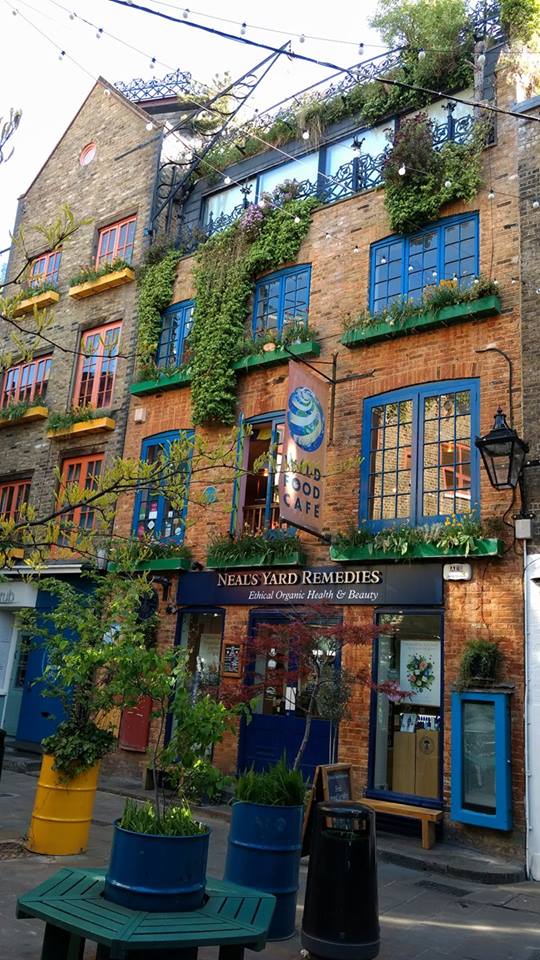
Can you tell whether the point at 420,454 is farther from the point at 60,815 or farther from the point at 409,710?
the point at 60,815

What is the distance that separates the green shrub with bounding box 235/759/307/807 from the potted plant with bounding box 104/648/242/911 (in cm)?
95

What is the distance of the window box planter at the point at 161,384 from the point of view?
14.4 meters

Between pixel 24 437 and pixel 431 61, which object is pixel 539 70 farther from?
pixel 24 437

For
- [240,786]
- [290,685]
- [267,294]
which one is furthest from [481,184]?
[240,786]

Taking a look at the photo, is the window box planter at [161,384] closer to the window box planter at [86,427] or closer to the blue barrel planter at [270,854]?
the window box planter at [86,427]

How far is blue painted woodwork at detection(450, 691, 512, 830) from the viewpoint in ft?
28.7

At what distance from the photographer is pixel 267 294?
45.8 feet

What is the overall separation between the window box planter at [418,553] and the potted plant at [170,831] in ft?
17.3

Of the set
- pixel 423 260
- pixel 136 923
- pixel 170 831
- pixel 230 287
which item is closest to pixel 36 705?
pixel 230 287

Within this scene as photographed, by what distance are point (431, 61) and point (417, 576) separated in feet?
27.2

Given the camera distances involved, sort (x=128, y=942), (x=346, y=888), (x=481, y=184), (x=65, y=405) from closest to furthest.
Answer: (x=128, y=942)
(x=346, y=888)
(x=481, y=184)
(x=65, y=405)

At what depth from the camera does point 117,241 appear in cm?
1767

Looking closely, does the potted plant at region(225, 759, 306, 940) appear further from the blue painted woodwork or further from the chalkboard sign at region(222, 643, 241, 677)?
the chalkboard sign at region(222, 643, 241, 677)

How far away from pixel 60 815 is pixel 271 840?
3084mm
